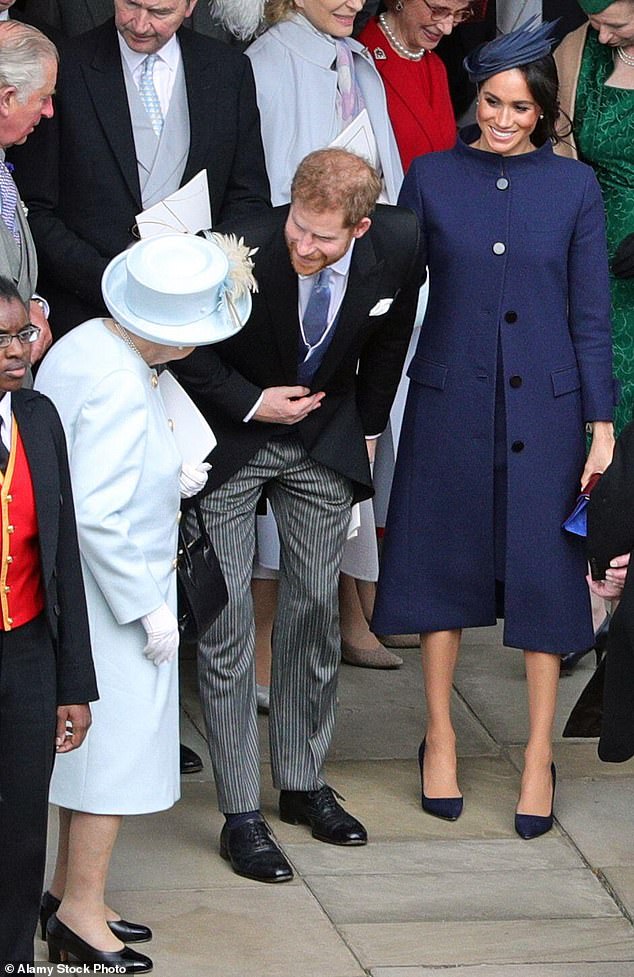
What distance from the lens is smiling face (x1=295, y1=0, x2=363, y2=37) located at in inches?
194

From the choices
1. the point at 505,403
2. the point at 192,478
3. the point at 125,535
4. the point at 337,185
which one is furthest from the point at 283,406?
the point at 125,535

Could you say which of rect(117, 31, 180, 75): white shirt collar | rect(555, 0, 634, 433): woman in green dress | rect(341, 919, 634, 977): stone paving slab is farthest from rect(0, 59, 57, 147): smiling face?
rect(341, 919, 634, 977): stone paving slab

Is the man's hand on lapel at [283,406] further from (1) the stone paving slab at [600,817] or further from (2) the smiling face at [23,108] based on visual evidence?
(1) the stone paving slab at [600,817]

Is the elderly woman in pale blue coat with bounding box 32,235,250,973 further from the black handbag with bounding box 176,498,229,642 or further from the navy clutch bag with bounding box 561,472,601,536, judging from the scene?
the navy clutch bag with bounding box 561,472,601,536

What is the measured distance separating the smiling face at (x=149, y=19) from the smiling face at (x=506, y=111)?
766 mm

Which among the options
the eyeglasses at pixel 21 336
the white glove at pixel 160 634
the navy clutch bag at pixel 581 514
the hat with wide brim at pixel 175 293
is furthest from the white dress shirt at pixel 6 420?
the navy clutch bag at pixel 581 514

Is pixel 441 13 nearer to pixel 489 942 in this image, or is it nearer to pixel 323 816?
pixel 323 816

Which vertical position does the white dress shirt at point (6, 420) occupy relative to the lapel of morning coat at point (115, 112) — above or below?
below

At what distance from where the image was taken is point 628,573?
140 inches

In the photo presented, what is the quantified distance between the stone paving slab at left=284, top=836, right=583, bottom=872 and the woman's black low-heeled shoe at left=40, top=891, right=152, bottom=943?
55 centimetres

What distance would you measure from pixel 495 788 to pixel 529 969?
1013 millimetres

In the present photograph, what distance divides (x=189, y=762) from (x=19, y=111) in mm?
1799

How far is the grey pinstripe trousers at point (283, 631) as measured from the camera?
4293 mm

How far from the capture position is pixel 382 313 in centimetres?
427
